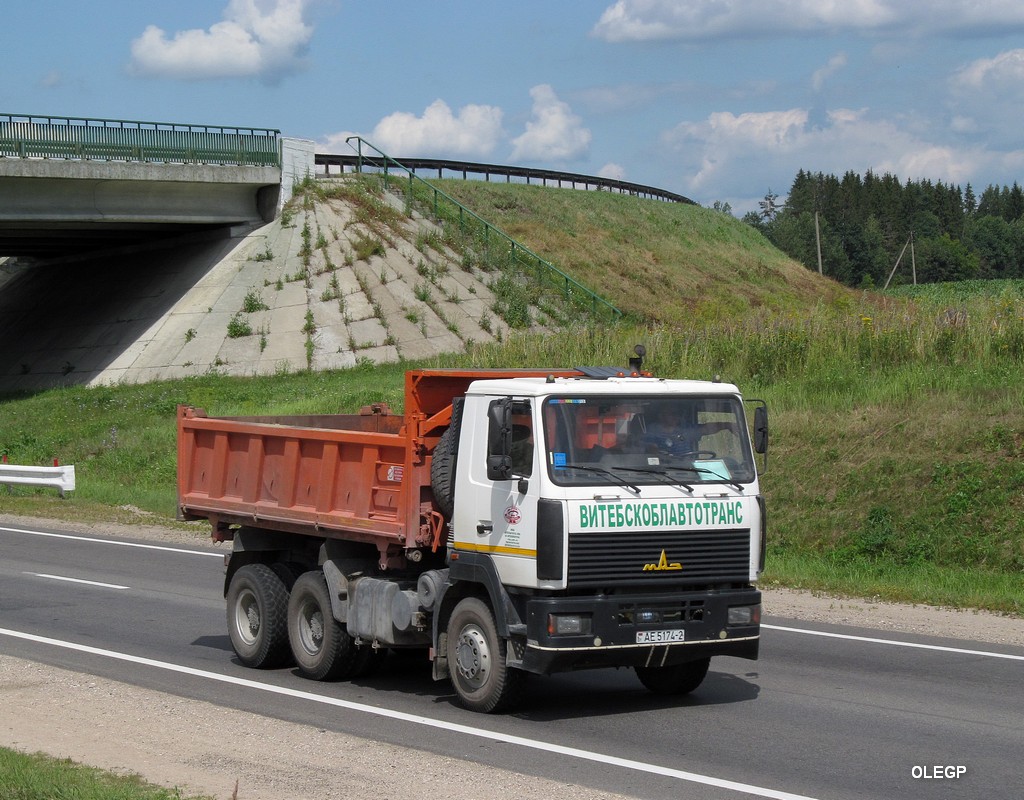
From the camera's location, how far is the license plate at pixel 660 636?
884 centimetres

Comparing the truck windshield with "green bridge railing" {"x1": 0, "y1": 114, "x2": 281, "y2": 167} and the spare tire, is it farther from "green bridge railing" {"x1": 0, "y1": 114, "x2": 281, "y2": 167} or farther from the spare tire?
"green bridge railing" {"x1": 0, "y1": 114, "x2": 281, "y2": 167}

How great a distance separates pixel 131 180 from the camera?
35.1 meters

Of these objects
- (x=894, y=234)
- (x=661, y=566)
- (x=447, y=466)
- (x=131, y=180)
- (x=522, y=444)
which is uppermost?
(x=894, y=234)

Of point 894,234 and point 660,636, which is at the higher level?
point 894,234

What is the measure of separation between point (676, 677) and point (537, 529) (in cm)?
213

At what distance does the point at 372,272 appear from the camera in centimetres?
4056

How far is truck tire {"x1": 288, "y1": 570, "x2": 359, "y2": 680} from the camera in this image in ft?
34.8

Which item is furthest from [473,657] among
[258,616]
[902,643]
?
[902,643]

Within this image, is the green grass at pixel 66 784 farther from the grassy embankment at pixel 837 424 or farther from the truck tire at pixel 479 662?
the grassy embankment at pixel 837 424

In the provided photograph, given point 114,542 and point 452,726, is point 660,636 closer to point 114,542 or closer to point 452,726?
point 452,726

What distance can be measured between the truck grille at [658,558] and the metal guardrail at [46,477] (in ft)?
68.3

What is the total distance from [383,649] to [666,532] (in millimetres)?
3132

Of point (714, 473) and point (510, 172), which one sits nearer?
point (714, 473)

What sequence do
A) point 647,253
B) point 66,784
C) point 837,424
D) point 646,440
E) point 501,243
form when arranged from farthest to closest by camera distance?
1. point 647,253
2. point 501,243
3. point 837,424
4. point 646,440
5. point 66,784
